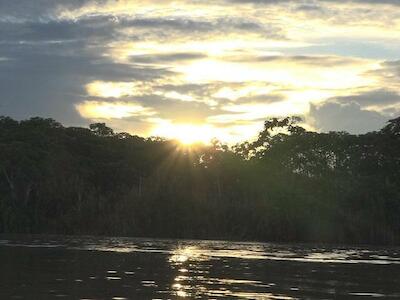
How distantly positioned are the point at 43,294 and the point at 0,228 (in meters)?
46.0

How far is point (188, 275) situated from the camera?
2609cm

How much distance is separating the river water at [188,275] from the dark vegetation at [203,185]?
19.9 metres

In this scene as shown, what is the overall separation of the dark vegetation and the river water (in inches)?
785

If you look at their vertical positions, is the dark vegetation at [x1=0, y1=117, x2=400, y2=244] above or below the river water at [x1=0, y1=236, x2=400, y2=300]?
above

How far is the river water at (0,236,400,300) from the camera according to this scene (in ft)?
67.9

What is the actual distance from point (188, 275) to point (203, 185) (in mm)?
43803

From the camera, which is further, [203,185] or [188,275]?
[203,185]

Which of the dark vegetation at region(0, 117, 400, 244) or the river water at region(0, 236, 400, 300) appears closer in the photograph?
the river water at region(0, 236, 400, 300)

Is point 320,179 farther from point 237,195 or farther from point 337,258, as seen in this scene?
point 337,258

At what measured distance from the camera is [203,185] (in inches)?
2751

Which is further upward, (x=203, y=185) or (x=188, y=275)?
(x=203, y=185)

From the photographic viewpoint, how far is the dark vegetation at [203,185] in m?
59.1

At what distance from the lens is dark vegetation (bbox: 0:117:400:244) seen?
5909cm

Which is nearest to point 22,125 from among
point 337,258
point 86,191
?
point 86,191
